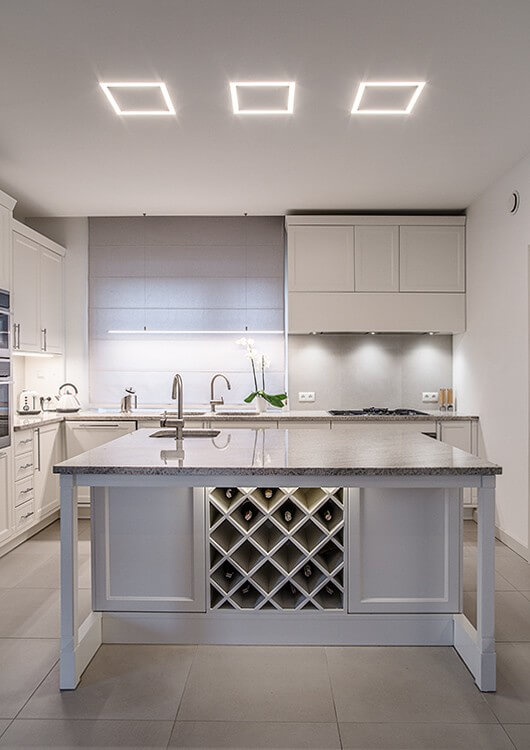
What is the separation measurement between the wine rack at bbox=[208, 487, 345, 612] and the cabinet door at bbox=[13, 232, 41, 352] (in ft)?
Answer: 8.57

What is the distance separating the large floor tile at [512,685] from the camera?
2109mm

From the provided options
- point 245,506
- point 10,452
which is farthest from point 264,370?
point 245,506

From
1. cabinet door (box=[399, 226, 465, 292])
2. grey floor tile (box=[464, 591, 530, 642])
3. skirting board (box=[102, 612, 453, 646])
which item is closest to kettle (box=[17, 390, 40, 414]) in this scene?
skirting board (box=[102, 612, 453, 646])

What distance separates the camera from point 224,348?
17.9 ft

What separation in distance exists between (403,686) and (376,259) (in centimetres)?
358

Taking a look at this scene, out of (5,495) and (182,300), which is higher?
(182,300)

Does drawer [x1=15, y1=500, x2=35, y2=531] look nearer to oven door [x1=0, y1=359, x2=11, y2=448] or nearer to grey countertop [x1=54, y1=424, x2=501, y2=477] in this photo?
oven door [x1=0, y1=359, x2=11, y2=448]

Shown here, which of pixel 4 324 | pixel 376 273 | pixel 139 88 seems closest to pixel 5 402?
pixel 4 324

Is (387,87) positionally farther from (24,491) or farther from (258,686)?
(24,491)

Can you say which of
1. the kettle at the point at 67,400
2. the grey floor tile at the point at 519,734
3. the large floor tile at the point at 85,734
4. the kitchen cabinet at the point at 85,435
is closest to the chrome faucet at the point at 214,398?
the kitchen cabinet at the point at 85,435

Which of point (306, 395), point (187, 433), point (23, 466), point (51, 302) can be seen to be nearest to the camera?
point (187, 433)

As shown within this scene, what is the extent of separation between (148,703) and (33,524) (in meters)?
2.58

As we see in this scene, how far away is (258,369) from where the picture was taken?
5.43 meters

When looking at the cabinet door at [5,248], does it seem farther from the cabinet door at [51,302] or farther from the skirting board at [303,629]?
the skirting board at [303,629]
